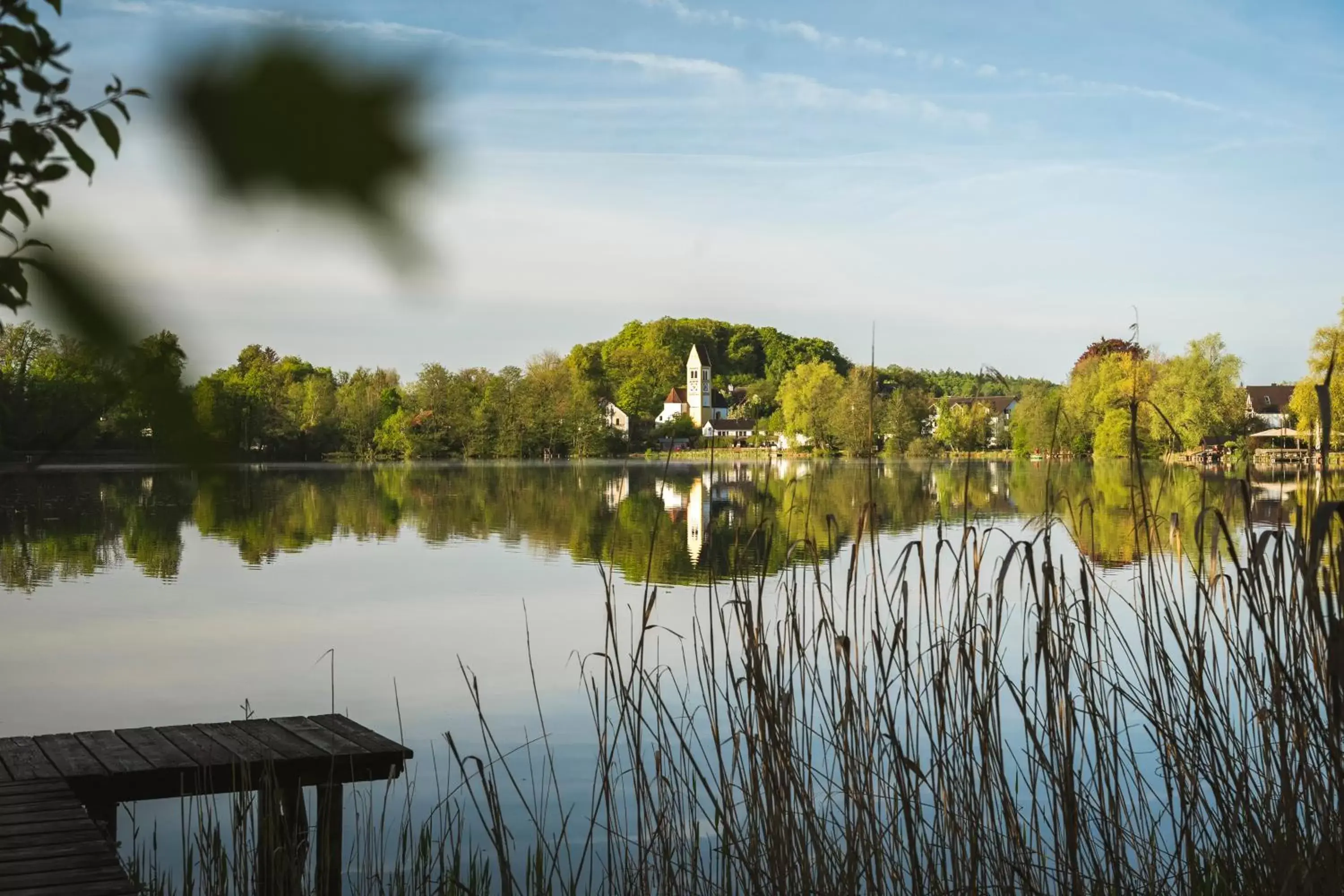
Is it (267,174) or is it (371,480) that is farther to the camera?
(371,480)

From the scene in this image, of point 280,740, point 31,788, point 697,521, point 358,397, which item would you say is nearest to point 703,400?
point 697,521

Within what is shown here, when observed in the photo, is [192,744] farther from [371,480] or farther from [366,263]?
[371,480]

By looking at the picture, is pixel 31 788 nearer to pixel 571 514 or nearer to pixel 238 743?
pixel 238 743

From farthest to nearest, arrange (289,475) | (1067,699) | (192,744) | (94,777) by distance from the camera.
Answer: (289,475), (192,744), (94,777), (1067,699)

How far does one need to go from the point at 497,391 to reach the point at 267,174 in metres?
58.6

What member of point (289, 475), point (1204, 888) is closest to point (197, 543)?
point (1204, 888)

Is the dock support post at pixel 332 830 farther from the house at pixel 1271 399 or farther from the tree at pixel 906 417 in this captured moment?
the house at pixel 1271 399

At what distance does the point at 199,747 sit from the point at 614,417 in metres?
69.4

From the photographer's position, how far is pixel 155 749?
383 cm

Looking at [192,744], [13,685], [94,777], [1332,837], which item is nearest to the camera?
[1332,837]

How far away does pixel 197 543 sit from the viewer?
58.2 feet

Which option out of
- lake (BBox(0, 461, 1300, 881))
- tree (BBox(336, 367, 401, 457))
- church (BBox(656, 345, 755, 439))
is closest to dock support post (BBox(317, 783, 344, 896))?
lake (BBox(0, 461, 1300, 881))

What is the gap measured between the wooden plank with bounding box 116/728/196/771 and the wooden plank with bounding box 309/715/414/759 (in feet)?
1.72

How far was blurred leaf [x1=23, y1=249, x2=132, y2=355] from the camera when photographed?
1.70ft
